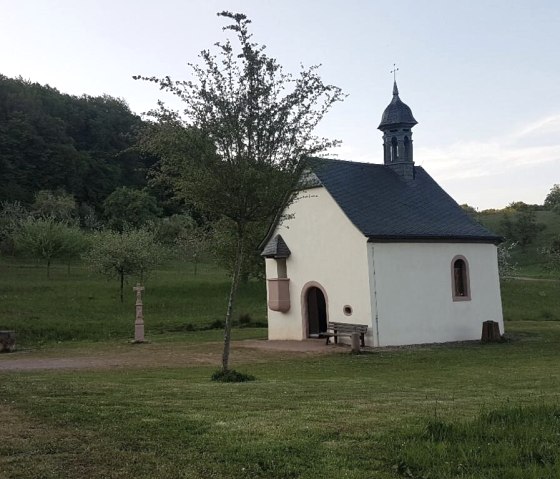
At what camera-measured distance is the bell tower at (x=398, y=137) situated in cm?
2547

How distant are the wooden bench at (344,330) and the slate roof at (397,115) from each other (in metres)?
9.42

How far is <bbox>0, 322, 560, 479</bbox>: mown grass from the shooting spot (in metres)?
5.07

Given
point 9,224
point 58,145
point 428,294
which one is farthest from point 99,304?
point 58,145

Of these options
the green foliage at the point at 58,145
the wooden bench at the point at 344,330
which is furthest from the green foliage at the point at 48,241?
the green foliage at the point at 58,145

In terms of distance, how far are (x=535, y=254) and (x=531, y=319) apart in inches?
1383

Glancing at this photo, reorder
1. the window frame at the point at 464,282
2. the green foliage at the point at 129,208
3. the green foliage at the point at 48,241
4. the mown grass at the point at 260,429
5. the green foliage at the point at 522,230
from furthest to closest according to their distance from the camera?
the green foliage at the point at 129,208
the green foliage at the point at 522,230
the green foliage at the point at 48,241
the window frame at the point at 464,282
the mown grass at the point at 260,429

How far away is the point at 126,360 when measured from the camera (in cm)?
1650

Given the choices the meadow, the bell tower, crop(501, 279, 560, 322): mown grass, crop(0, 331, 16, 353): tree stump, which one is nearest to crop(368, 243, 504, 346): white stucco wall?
the meadow

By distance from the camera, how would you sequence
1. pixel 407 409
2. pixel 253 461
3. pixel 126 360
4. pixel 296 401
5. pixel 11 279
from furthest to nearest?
pixel 11 279
pixel 126 360
pixel 296 401
pixel 407 409
pixel 253 461

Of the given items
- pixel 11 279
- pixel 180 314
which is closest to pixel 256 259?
pixel 180 314

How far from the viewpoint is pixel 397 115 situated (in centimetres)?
2552

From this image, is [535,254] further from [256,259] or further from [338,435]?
[338,435]

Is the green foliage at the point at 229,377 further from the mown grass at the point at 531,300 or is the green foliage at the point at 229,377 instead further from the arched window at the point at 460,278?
the mown grass at the point at 531,300

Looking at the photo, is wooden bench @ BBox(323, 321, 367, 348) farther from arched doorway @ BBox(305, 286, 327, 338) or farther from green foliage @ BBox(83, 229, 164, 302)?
green foliage @ BBox(83, 229, 164, 302)
